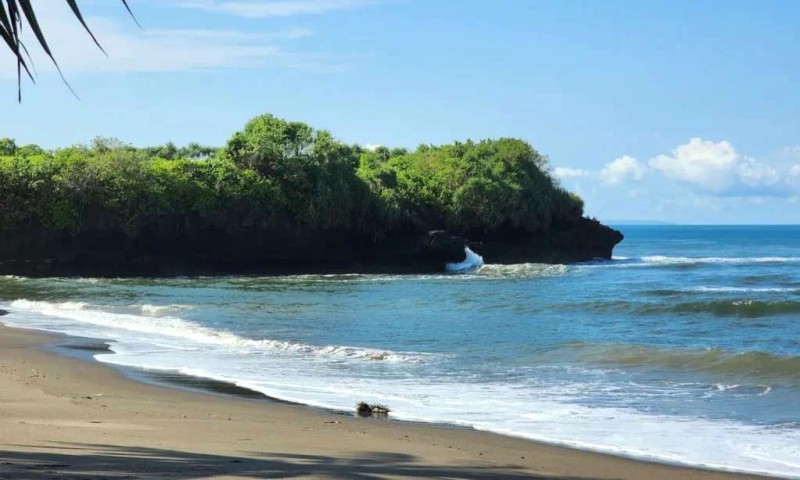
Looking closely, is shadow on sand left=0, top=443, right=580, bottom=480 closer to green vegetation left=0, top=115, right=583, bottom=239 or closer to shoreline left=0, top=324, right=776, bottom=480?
shoreline left=0, top=324, right=776, bottom=480

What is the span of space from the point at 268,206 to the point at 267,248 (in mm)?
2196

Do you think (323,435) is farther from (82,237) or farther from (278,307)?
(82,237)

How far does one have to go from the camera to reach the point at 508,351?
17.4 meters

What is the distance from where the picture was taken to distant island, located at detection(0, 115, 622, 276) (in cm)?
4444

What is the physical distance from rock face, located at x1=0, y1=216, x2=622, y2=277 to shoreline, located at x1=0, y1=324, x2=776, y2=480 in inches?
1329

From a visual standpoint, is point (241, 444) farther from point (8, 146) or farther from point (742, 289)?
point (8, 146)

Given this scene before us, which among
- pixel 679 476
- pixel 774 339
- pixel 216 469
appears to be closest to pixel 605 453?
pixel 679 476

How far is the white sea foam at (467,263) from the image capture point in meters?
50.8

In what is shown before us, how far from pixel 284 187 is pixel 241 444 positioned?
42419mm

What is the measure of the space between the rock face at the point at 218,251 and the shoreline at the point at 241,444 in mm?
33751

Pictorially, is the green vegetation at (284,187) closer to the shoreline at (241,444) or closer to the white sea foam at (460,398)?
the white sea foam at (460,398)

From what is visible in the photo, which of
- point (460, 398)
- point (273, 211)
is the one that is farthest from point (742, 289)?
point (460, 398)

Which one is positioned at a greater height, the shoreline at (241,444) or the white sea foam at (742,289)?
the white sea foam at (742,289)

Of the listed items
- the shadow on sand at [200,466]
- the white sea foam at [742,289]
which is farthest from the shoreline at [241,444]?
the white sea foam at [742,289]
